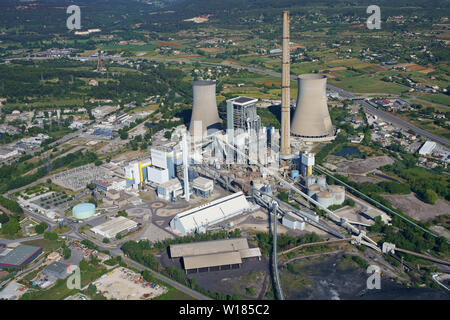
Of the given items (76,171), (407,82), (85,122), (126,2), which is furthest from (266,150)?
(126,2)

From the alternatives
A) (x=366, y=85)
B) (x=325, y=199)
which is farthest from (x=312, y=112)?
(x=366, y=85)

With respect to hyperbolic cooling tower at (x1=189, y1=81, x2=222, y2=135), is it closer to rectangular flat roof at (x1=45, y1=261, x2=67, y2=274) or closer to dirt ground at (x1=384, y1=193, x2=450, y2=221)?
dirt ground at (x1=384, y1=193, x2=450, y2=221)

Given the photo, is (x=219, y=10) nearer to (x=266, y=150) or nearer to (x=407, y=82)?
(x=407, y=82)

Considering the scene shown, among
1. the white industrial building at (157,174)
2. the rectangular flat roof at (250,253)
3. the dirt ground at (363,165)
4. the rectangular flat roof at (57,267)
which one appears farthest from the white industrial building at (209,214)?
the dirt ground at (363,165)

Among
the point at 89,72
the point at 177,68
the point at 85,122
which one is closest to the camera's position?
the point at 85,122

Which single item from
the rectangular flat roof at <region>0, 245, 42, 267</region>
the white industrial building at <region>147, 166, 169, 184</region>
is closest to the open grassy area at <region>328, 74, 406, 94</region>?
the white industrial building at <region>147, 166, 169, 184</region>

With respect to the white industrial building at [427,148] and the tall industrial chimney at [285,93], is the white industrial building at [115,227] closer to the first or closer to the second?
the tall industrial chimney at [285,93]

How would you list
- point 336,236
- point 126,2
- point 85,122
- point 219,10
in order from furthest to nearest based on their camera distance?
1. point 126,2
2. point 219,10
3. point 85,122
4. point 336,236

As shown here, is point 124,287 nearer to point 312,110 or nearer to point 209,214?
point 209,214
